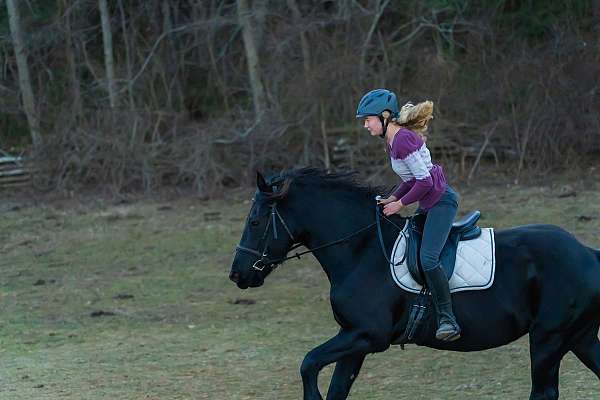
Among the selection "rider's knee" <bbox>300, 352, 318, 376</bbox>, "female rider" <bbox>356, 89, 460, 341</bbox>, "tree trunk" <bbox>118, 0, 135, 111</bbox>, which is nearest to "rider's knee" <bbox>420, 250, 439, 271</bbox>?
"female rider" <bbox>356, 89, 460, 341</bbox>

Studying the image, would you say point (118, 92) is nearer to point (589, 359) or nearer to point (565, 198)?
point (565, 198)

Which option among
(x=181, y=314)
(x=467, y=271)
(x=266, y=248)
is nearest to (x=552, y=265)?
(x=467, y=271)

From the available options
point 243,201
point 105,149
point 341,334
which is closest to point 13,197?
point 105,149

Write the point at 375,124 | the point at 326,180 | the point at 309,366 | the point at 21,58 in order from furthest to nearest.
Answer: the point at 21,58
the point at 326,180
the point at 375,124
the point at 309,366

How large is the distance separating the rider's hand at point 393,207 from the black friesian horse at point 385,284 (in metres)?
0.15

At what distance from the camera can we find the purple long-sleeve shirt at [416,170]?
6461 mm

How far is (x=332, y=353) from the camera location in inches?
254

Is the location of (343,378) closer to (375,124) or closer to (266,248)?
(266,248)

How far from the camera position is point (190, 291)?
1341 cm

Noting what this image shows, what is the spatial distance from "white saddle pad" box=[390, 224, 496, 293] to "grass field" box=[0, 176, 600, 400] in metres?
1.75

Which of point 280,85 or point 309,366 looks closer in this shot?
point 309,366

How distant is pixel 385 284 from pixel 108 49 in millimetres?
19268

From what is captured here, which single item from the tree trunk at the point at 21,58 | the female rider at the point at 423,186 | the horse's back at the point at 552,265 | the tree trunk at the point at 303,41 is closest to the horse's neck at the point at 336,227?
the female rider at the point at 423,186

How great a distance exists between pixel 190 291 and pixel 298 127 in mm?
7917
